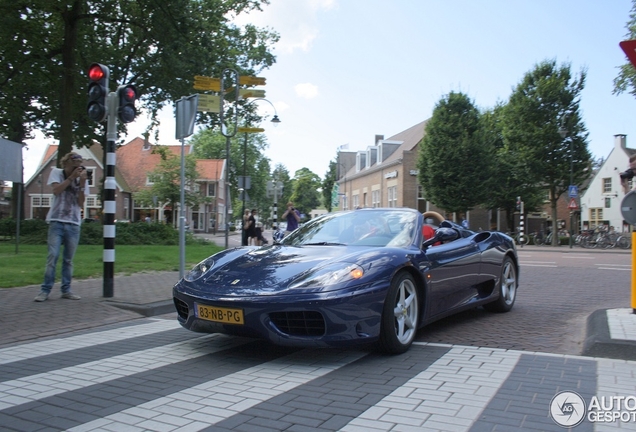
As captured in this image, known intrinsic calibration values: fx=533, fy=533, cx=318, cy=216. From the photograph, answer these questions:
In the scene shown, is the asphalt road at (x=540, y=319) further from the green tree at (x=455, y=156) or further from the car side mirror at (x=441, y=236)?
the green tree at (x=455, y=156)

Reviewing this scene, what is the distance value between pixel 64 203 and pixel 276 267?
411 cm

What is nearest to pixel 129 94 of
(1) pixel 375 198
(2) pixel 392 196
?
(2) pixel 392 196

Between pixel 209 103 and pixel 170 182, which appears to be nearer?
pixel 209 103

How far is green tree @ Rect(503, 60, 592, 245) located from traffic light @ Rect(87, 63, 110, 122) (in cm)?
3324

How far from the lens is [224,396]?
341 cm

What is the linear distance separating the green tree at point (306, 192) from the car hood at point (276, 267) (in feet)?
390

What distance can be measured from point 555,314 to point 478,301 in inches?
55.1

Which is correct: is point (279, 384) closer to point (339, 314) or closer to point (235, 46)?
point (339, 314)

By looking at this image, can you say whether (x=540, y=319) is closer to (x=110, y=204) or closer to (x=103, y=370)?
(x=103, y=370)

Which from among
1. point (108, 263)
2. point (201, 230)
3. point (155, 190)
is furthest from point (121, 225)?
point (201, 230)

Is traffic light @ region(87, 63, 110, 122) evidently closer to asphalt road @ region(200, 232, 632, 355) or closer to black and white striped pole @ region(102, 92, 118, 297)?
black and white striped pole @ region(102, 92, 118, 297)

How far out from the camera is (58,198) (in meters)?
7.16

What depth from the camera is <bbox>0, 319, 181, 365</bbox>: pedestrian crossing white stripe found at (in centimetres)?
462

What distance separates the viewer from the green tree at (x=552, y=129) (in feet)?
116
